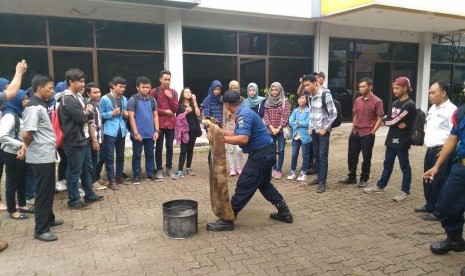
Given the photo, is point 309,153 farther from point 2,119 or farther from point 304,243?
point 2,119

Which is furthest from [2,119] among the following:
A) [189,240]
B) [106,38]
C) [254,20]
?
[254,20]

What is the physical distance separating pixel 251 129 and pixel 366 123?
266cm

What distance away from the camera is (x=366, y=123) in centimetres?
631

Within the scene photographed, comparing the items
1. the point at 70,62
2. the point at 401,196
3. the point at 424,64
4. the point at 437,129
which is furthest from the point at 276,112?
the point at 424,64

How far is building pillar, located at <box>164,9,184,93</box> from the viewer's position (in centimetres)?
1095

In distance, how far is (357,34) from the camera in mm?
14398

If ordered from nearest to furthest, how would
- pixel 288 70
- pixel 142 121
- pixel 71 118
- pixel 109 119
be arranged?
pixel 71 118 < pixel 109 119 < pixel 142 121 < pixel 288 70

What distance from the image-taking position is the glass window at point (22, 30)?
9211mm

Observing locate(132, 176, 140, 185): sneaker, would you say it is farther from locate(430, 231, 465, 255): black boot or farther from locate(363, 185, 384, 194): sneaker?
locate(430, 231, 465, 255): black boot

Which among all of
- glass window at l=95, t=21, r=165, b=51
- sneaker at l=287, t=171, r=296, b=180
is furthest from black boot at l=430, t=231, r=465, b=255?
glass window at l=95, t=21, r=165, b=51

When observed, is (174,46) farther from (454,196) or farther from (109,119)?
(454,196)

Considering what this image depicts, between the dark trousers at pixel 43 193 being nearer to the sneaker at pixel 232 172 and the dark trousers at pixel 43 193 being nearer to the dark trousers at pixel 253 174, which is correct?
the dark trousers at pixel 253 174

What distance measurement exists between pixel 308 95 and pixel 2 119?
4.87 m

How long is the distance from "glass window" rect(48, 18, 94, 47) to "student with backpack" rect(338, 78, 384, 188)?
7483 millimetres
